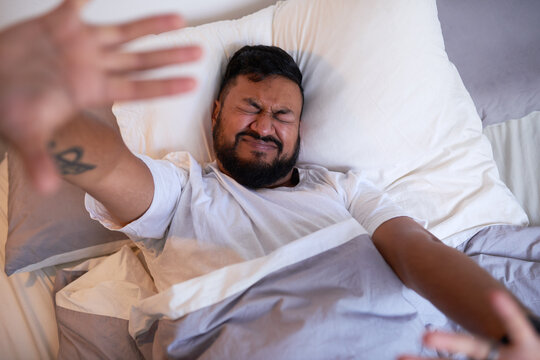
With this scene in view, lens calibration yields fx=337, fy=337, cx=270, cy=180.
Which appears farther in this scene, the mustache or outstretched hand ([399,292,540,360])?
the mustache

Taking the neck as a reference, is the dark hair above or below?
above

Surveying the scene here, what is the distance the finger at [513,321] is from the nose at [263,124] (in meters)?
0.71

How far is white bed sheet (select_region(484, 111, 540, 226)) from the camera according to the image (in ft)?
3.64

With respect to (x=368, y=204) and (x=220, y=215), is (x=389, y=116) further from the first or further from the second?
(x=220, y=215)

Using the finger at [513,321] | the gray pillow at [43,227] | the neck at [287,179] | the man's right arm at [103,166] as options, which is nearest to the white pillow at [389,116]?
the neck at [287,179]

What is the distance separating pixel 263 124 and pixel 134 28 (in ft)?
1.88

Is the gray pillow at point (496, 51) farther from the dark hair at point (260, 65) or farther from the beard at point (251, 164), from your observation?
the beard at point (251, 164)

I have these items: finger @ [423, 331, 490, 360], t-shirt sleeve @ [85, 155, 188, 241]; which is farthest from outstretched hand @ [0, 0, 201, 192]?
finger @ [423, 331, 490, 360]

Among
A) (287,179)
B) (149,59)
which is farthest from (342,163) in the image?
(149,59)

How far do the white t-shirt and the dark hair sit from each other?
0.32 m

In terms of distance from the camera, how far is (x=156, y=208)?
2.59ft

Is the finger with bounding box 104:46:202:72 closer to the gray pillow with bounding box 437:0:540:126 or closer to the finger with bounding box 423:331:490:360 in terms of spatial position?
the finger with bounding box 423:331:490:360

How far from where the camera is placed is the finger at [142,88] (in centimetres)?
45

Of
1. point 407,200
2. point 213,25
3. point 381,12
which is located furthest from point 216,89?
point 407,200
